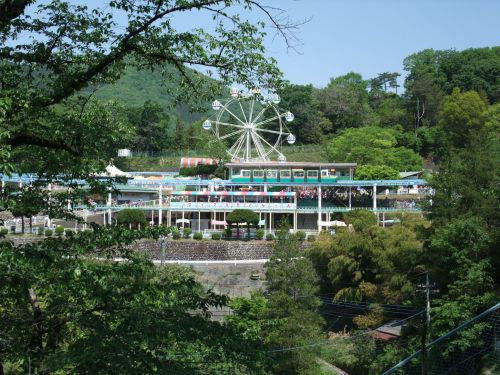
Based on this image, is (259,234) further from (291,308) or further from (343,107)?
(343,107)

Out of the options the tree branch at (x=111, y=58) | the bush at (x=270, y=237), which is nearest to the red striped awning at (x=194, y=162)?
the bush at (x=270, y=237)

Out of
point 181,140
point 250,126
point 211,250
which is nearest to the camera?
point 211,250

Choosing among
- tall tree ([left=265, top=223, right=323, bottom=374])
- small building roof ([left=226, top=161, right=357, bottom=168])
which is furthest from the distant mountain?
tall tree ([left=265, top=223, right=323, bottom=374])

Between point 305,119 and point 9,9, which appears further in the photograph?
point 305,119

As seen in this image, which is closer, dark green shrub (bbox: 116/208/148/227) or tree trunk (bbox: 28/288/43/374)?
tree trunk (bbox: 28/288/43/374)

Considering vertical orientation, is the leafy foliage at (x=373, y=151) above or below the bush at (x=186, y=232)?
above

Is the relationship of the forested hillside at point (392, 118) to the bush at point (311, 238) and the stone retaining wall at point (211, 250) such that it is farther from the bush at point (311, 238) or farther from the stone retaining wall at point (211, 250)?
the stone retaining wall at point (211, 250)

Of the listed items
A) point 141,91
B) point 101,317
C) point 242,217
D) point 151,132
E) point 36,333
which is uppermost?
point 141,91

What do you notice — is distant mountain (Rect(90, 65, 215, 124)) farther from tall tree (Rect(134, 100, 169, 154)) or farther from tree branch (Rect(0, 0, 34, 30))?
tree branch (Rect(0, 0, 34, 30))

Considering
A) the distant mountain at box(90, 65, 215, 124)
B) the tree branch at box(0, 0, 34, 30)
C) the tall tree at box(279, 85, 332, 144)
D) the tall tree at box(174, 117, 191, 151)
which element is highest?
the distant mountain at box(90, 65, 215, 124)

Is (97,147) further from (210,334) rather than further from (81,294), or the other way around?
(210,334)

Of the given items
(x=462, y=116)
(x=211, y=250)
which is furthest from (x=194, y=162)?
(x=462, y=116)

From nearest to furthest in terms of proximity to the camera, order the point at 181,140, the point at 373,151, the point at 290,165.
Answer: the point at 290,165 → the point at 373,151 → the point at 181,140

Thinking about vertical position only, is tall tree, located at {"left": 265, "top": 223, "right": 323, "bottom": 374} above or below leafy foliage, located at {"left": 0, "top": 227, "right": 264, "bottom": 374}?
below
